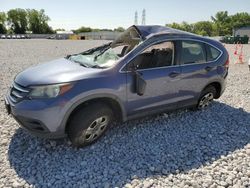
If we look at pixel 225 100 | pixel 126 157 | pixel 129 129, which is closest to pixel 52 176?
pixel 126 157

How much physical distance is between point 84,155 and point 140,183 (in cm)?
98

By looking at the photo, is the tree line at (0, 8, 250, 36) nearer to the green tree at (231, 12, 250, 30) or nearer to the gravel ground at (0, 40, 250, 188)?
the green tree at (231, 12, 250, 30)

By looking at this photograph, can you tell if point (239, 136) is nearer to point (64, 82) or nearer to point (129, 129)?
point (129, 129)

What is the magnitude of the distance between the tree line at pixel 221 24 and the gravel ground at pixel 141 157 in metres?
98.2

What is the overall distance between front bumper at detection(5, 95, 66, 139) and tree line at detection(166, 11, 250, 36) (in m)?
99.6

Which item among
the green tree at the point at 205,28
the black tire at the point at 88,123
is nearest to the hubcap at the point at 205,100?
the black tire at the point at 88,123

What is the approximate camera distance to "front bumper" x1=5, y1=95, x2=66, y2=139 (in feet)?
11.4

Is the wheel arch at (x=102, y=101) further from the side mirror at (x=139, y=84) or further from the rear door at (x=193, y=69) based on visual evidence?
the rear door at (x=193, y=69)

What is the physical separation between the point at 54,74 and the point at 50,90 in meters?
0.35

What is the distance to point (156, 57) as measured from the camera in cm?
461

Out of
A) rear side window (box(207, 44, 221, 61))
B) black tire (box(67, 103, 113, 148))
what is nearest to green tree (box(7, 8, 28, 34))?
rear side window (box(207, 44, 221, 61))

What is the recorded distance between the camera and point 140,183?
3273mm

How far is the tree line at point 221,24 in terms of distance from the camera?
98.2 m

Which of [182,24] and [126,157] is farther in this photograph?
[182,24]
